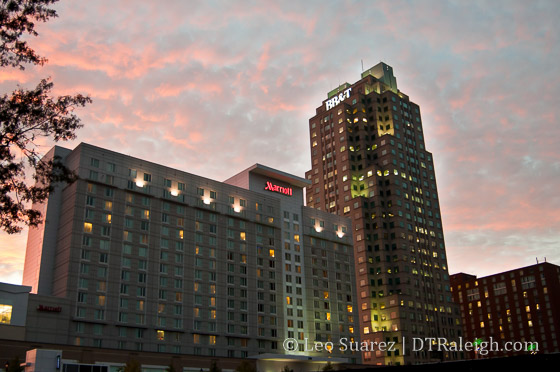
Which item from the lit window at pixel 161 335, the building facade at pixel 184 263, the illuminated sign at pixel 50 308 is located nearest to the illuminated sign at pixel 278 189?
the building facade at pixel 184 263

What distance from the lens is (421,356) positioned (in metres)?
182

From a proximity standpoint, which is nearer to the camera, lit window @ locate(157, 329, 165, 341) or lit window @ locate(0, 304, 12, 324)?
lit window @ locate(0, 304, 12, 324)

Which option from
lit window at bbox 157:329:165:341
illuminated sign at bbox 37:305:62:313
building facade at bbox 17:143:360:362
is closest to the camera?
illuminated sign at bbox 37:305:62:313

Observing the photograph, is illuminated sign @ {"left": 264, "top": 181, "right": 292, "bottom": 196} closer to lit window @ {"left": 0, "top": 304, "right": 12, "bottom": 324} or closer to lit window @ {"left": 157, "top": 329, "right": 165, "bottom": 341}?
lit window @ {"left": 157, "top": 329, "right": 165, "bottom": 341}

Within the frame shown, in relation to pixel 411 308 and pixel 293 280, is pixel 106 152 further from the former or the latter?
pixel 411 308

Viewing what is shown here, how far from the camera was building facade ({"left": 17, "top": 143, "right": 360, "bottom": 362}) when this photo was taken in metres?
112

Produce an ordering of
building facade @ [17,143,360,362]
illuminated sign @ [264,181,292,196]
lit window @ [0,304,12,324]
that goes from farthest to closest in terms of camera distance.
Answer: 1. illuminated sign @ [264,181,292,196]
2. building facade @ [17,143,360,362]
3. lit window @ [0,304,12,324]

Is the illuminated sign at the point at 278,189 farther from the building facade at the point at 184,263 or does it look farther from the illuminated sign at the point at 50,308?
the illuminated sign at the point at 50,308

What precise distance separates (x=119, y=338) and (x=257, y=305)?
120ft

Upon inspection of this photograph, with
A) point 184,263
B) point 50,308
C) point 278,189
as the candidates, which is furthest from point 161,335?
point 278,189

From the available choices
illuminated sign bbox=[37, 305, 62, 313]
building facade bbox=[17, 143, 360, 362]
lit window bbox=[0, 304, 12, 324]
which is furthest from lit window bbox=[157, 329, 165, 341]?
lit window bbox=[0, 304, 12, 324]

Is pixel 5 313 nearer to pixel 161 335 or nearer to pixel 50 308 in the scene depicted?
pixel 50 308

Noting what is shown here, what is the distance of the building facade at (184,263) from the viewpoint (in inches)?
4424

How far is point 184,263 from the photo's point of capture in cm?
12625
